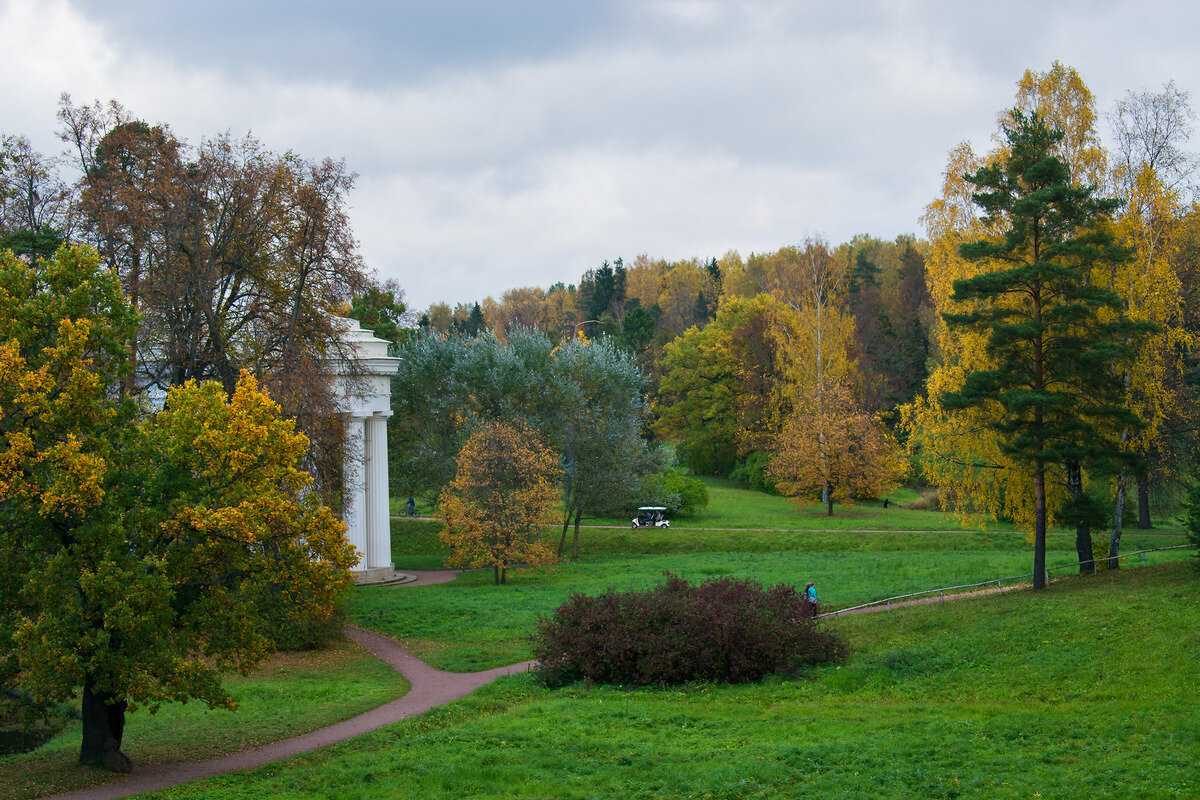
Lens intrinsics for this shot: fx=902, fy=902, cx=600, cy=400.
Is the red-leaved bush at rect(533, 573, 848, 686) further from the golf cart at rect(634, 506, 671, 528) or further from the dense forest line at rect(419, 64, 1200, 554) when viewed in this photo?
the golf cart at rect(634, 506, 671, 528)

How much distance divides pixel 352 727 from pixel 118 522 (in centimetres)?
583

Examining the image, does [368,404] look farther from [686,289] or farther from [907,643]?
[686,289]

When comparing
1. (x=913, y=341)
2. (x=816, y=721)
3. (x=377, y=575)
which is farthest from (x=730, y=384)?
(x=816, y=721)

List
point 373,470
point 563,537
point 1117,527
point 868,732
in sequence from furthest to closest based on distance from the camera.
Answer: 1. point 563,537
2. point 373,470
3. point 1117,527
4. point 868,732

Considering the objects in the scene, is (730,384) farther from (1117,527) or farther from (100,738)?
(100,738)

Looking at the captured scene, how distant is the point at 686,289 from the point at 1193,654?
99721 mm

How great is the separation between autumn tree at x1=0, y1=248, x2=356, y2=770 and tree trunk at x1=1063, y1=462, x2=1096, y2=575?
18495 mm

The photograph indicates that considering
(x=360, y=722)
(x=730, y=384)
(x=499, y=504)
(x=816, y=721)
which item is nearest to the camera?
(x=816, y=721)

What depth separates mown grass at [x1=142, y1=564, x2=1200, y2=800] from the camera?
1060cm

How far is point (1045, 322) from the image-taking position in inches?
862

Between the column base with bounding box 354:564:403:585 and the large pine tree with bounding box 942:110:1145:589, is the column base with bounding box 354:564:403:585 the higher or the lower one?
the lower one

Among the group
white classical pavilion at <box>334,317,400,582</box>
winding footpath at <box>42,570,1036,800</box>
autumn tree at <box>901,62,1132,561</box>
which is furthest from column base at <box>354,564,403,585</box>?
autumn tree at <box>901,62,1132,561</box>

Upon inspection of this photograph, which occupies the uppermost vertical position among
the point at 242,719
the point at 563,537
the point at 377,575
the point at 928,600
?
the point at 928,600

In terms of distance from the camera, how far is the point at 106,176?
79.7ft
